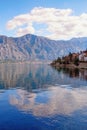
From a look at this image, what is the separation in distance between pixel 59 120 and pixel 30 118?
4026 millimetres

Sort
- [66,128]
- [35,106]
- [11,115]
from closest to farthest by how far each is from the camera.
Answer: [66,128]
[11,115]
[35,106]

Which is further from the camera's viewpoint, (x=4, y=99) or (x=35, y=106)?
(x=4, y=99)

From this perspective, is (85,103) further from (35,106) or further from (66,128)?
(66,128)

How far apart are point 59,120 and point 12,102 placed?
593 inches

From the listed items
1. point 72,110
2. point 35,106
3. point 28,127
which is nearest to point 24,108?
point 35,106

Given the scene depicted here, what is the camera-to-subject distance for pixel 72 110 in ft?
133

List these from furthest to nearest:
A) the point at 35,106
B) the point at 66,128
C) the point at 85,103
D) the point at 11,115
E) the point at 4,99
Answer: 1. the point at 4,99
2. the point at 85,103
3. the point at 35,106
4. the point at 11,115
5. the point at 66,128

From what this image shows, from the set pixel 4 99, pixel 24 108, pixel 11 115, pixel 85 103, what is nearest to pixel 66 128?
pixel 11 115

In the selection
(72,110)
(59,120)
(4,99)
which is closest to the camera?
(59,120)

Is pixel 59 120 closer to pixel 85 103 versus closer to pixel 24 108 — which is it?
pixel 24 108

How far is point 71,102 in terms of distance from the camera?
157 ft

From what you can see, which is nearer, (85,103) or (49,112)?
(49,112)

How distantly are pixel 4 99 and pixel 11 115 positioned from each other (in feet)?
46.6

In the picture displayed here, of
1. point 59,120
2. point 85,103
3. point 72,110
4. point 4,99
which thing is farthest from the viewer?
point 4,99
